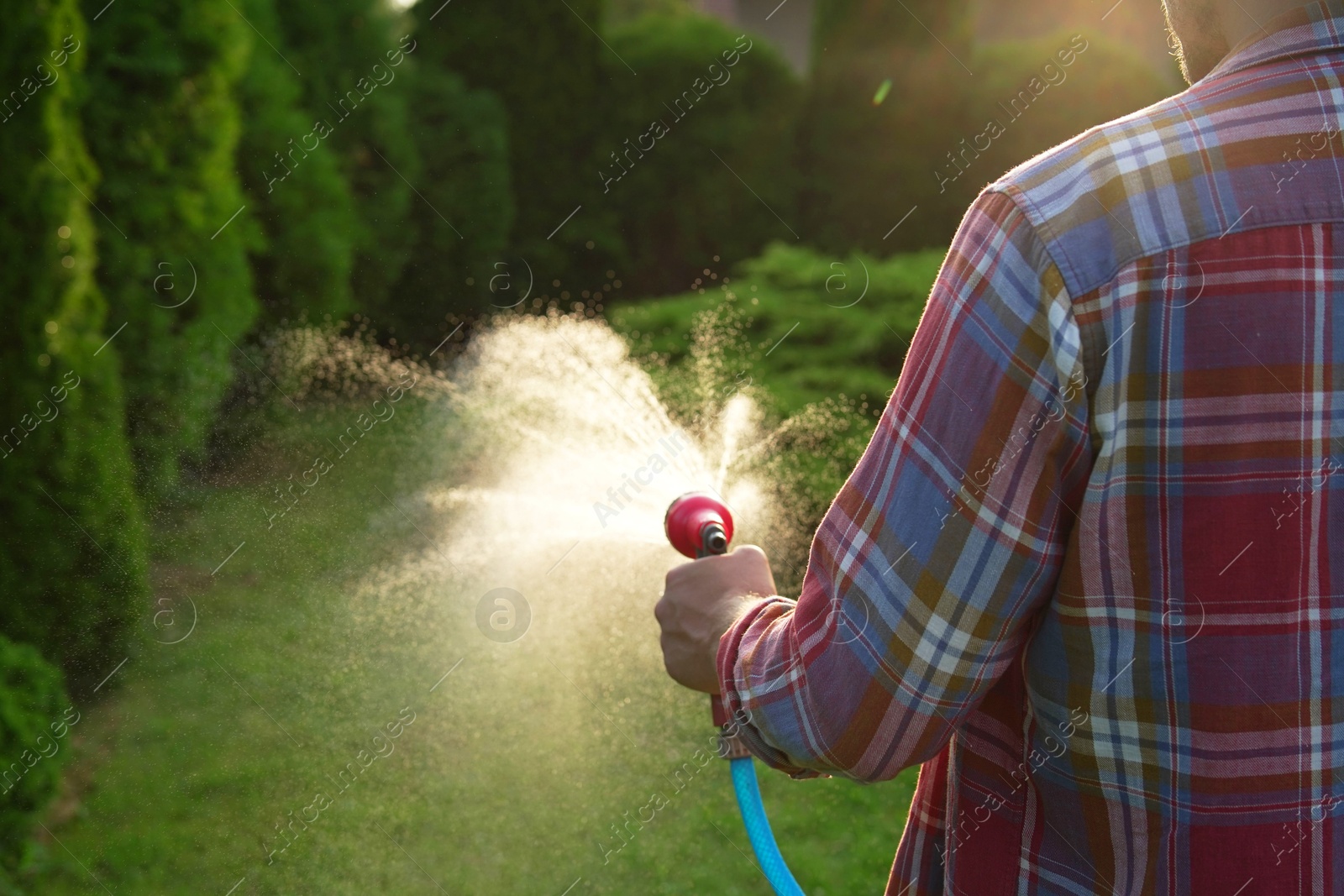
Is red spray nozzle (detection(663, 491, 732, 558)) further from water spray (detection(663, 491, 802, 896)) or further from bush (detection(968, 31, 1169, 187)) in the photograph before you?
bush (detection(968, 31, 1169, 187))

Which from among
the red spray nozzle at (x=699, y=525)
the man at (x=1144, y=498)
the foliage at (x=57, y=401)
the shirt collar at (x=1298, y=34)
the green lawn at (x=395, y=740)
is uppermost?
the foliage at (x=57, y=401)

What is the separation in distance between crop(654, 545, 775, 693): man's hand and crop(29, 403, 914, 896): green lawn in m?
2.43

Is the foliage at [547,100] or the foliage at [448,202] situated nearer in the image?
the foliage at [448,202]

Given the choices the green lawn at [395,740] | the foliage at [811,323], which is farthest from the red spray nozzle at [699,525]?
the foliage at [811,323]

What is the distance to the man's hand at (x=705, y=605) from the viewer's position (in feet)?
4.92

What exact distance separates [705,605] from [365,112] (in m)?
6.88

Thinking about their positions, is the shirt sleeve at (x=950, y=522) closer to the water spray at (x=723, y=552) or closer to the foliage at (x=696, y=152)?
the water spray at (x=723, y=552)

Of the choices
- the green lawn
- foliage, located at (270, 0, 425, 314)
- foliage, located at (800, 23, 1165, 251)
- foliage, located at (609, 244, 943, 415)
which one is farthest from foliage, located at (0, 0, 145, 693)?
foliage, located at (800, 23, 1165, 251)

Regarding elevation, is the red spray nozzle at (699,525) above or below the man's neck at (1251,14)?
above

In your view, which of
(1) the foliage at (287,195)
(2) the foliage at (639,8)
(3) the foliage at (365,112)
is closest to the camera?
(1) the foliage at (287,195)

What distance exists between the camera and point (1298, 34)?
110 cm

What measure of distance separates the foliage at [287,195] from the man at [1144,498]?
5.97 m

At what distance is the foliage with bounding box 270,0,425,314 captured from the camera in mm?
7102

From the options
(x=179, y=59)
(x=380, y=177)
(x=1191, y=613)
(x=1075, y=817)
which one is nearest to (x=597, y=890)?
(x=1075, y=817)
